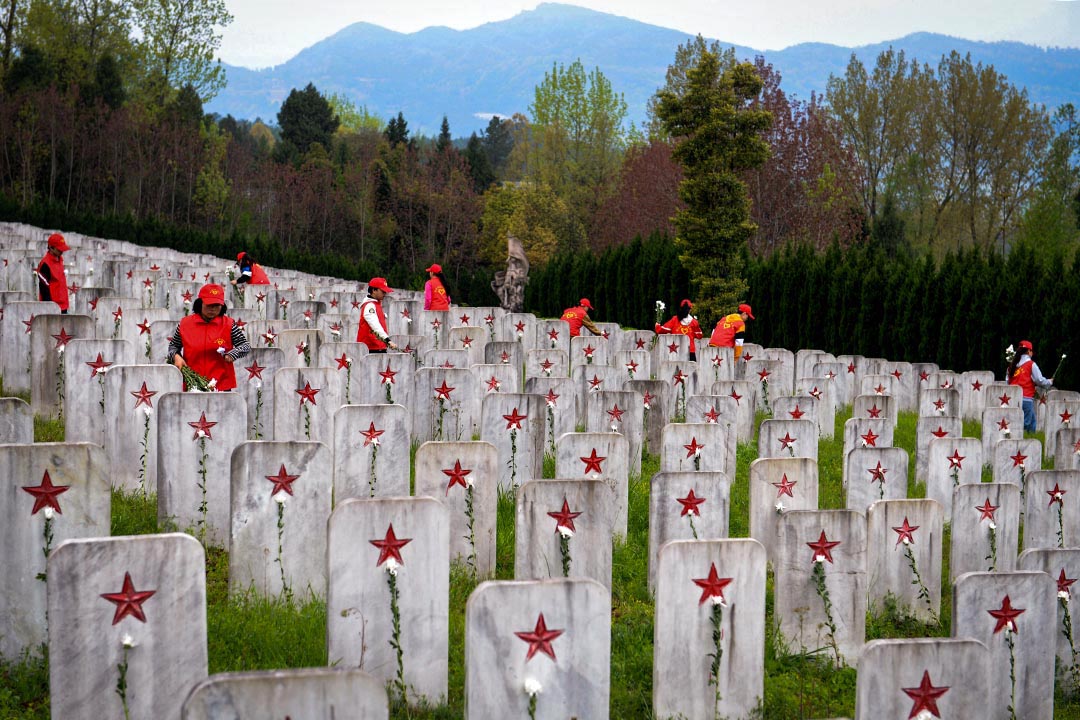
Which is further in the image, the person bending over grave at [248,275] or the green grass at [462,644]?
the person bending over grave at [248,275]

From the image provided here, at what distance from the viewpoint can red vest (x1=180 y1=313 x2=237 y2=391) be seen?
9523 millimetres

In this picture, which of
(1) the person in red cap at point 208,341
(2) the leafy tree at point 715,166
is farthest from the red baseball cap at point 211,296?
(2) the leafy tree at point 715,166

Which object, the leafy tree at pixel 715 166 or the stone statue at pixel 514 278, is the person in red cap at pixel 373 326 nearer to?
the leafy tree at pixel 715 166

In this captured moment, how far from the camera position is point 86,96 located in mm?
60500

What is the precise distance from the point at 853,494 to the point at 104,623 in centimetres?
625

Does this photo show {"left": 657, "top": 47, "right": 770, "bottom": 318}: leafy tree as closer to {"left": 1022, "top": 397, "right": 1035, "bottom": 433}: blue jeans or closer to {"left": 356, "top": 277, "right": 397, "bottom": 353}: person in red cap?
{"left": 1022, "top": 397, "right": 1035, "bottom": 433}: blue jeans

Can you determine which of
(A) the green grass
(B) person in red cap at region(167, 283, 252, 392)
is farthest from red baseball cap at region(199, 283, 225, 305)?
(A) the green grass

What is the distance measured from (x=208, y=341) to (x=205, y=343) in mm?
30

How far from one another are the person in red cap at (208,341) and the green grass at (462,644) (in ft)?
5.02

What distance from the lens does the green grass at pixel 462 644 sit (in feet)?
18.9

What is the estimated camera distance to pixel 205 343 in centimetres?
955

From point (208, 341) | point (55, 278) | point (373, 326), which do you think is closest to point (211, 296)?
point (208, 341)

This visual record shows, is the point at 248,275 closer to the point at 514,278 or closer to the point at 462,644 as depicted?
the point at 462,644

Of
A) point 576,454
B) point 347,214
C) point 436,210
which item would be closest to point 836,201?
point 436,210
